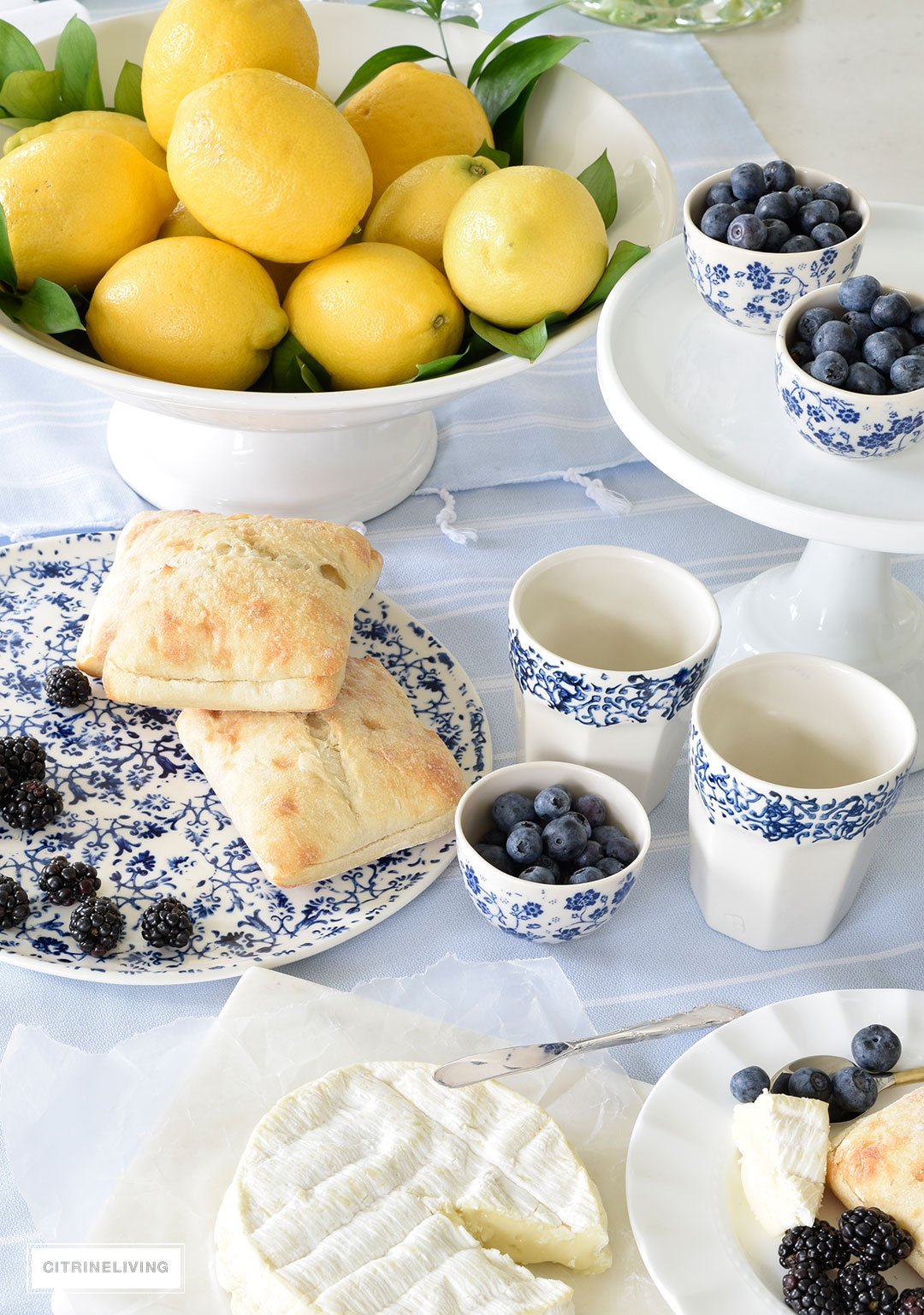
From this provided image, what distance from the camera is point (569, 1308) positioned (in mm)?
721

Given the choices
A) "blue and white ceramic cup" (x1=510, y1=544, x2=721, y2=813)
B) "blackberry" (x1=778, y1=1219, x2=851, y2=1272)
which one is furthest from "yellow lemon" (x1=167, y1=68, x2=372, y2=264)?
"blackberry" (x1=778, y1=1219, x2=851, y2=1272)

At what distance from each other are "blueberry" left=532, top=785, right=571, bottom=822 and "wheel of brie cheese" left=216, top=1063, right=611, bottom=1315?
20 centimetres

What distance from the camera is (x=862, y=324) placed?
0.91m

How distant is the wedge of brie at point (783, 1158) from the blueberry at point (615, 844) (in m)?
0.20

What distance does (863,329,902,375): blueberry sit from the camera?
884mm

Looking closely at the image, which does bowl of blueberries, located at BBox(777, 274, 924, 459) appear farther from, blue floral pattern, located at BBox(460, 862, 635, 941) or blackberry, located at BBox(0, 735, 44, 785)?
blackberry, located at BBox(0, 735, 44, 785)

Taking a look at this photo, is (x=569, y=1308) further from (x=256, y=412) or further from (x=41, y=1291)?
(x=256, y=412)

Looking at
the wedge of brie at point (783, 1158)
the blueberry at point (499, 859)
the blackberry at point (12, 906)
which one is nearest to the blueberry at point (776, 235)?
the blueberry at point (499, 859)

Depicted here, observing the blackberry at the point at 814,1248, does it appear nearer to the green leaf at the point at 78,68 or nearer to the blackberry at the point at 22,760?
the blackberry at the point at 22,760

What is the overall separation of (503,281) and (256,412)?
0.76 feet

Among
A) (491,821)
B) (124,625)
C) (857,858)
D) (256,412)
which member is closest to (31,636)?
(124,625)

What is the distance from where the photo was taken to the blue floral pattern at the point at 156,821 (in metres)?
0.93

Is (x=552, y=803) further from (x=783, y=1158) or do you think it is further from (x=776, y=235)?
(x=776, y=235)

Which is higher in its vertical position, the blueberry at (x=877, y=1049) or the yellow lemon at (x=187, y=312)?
the yellow lemon at (x=187, y=312)
